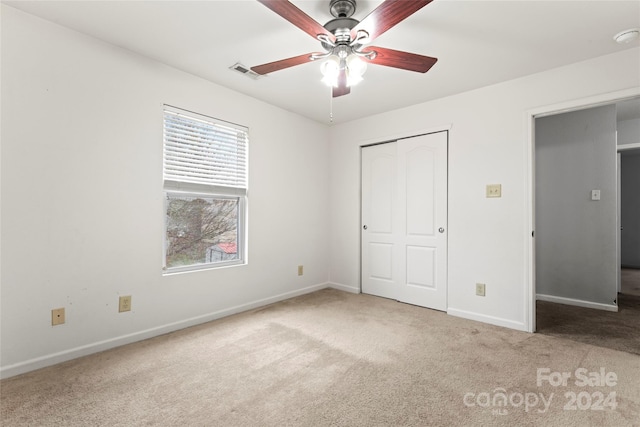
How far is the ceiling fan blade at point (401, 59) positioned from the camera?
180cm

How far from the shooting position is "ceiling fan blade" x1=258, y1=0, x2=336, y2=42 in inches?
55.5

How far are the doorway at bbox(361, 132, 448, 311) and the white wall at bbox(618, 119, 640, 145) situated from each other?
3253mm

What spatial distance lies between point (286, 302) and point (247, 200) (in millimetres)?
1316

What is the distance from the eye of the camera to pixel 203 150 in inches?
118

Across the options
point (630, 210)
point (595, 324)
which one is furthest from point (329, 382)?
point (630, 210)

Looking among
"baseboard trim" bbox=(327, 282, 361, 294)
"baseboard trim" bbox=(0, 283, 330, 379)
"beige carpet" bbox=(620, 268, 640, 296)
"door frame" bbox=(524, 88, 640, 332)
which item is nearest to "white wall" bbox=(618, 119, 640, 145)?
"beige carpet" bbox=(620, 268, 640, 296)

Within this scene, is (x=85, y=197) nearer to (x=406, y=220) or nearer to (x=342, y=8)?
(x=342, y=8)

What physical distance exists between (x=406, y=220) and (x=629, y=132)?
148 inches

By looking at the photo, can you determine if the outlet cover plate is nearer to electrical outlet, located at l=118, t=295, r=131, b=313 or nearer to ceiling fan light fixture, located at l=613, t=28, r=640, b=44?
electrical outlet, located at l=118, t=295, r=131, b=313

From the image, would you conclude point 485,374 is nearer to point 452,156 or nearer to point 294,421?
point 294,421

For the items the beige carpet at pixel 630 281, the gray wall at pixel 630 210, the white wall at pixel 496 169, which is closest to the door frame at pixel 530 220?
the white wall at pixel 496 169

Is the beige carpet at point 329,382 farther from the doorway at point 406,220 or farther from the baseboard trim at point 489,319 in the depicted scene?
the doorway at point 406,220

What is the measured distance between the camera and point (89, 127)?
2277 millimetres

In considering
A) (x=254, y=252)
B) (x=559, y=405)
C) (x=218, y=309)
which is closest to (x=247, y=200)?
(x=254, y=252)
